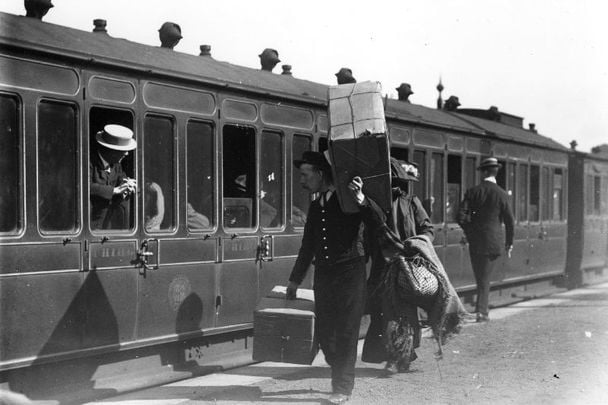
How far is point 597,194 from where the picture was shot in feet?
61.5

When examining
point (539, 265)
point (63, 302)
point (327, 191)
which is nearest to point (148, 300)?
point (63, 302)

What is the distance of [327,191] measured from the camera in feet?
21.4

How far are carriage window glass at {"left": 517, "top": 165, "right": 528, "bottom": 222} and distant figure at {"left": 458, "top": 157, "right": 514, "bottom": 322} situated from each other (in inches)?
136

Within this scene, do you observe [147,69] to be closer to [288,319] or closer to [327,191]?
[327,191]

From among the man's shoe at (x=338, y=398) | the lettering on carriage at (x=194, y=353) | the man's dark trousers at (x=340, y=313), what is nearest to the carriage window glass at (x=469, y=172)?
the lettering on carriage at (x=194, y=353)

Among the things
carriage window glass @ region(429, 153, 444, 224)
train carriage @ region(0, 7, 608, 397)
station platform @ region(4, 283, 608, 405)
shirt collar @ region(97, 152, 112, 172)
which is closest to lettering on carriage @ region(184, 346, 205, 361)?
train carriage @ region(0, 7, 608, 397)

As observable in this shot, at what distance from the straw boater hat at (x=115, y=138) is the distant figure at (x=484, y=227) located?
5.72 metres

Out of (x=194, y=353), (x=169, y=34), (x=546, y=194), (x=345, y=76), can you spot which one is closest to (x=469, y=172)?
(x=345, y=76)

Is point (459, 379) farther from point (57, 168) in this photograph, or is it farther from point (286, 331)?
point (57, 168)

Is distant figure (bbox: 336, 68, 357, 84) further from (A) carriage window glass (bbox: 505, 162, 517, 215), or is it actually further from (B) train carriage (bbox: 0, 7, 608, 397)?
(A) carriage window glass (bbox: 505, 162, 517, 215)

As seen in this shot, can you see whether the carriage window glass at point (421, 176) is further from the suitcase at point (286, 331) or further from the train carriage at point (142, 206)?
the suitcase at point (286, 331)

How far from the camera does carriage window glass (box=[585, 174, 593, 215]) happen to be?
699 inches

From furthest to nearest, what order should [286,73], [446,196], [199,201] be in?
[446,196] < [286,73] < [199,201]

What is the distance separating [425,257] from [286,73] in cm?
467
